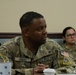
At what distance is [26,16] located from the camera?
63.4 inches

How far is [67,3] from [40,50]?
4.85 ft

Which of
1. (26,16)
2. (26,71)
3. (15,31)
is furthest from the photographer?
Result: (15,31)

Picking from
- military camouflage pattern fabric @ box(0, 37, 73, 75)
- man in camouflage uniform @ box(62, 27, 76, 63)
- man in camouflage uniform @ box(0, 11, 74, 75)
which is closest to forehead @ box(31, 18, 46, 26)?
man in camouflage uniform @ box(0, 11, 74, 75)

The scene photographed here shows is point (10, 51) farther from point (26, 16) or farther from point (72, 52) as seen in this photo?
point (72, 52)

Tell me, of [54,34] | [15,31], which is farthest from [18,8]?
[54,34]

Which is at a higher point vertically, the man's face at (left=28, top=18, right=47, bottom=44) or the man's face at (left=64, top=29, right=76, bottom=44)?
the man's face at (left=28, top=18, right=47, bottom=44)

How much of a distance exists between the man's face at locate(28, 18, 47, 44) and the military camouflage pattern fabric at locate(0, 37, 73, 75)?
0.12 meters

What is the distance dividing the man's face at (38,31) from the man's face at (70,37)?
1.42m

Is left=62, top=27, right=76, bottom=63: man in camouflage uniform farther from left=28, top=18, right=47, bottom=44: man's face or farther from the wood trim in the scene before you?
left=28, top=18, right=47, bottom=44: man's face

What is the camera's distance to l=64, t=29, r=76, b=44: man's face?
2.93 meters

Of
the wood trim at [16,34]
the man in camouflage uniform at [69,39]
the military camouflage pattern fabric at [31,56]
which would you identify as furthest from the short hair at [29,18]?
the man in camouflage uniform at [69,39]

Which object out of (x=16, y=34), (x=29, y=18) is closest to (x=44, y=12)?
(x=16, y=34)

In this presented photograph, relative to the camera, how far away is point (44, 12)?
2.85 m

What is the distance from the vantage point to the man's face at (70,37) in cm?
293
